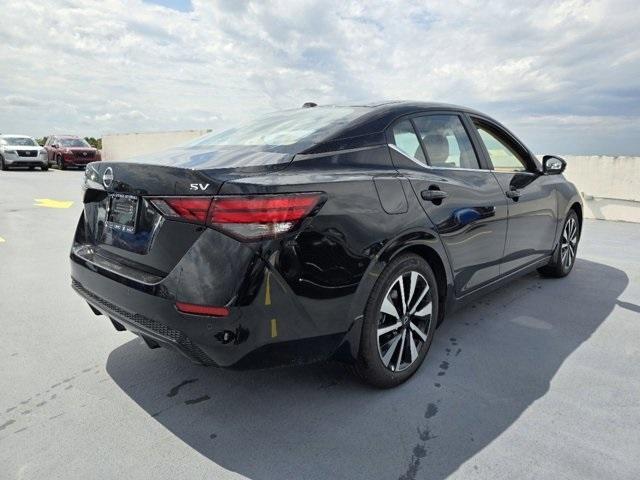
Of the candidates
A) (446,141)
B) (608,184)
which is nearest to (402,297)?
(446,141)

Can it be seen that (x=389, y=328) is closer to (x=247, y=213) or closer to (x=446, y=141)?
(x=247, y=213)

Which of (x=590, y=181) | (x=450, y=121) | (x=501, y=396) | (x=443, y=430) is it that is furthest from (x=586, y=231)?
(x=443, y=430)

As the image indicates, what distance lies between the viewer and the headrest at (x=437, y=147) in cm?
289

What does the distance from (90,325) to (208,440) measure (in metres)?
1.78

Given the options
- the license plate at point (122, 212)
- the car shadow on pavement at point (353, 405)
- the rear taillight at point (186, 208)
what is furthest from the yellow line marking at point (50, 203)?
the rear taillight at point (186, 208)

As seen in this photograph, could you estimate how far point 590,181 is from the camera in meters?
9.19

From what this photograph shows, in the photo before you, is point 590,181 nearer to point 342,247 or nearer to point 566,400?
point 566,400

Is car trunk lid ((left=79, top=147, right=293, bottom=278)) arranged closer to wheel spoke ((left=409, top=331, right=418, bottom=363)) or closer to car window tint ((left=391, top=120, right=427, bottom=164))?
car window tint ((left=391, top=120, right=427, bottom=164))

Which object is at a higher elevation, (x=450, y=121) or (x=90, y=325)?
(x=450, y=121)

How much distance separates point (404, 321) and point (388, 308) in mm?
183

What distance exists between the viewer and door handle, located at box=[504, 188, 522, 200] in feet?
11.3

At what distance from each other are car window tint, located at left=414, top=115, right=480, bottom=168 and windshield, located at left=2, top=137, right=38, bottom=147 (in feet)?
71.1

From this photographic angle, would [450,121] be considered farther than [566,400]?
Yes

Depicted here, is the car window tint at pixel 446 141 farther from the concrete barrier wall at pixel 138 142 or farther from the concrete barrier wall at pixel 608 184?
the concrete barrier wall at pixel 138 142
